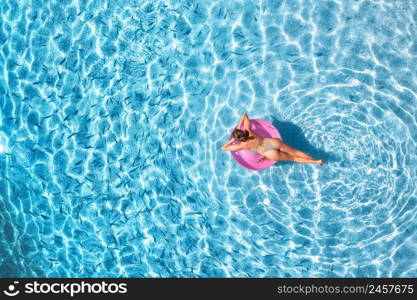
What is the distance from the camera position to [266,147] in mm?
5316

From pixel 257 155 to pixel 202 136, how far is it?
974 millimetres

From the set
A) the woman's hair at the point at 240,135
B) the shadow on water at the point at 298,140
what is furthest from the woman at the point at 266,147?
the shadow on water at the point at 298,140

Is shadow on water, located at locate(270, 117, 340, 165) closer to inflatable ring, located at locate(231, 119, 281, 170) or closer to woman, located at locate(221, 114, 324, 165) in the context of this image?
inflatable ring, located at locate(231, 119, 281, 170)

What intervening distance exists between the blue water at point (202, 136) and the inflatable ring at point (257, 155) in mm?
291

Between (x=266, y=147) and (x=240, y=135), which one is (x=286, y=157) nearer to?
(x=266, y=147)

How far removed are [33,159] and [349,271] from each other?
522 cm

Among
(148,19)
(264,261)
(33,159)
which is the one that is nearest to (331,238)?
(264,261)

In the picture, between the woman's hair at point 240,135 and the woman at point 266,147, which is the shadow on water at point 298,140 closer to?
the woman at point 266,147

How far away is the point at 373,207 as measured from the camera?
232 inches

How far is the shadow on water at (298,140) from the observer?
587 centimetres

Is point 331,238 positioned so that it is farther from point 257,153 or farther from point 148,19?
point 148,19

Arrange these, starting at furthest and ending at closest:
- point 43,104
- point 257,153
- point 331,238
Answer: point 43,104 < point 331,238 < point 257,153

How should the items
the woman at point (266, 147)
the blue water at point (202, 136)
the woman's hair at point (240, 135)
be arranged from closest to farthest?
1. the woman's hair at point (240, 135)
2. the woman at point (266, 147)
3. the blue water at point (202, 136)

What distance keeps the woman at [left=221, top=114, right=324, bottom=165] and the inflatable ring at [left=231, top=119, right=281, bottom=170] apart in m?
0.08
